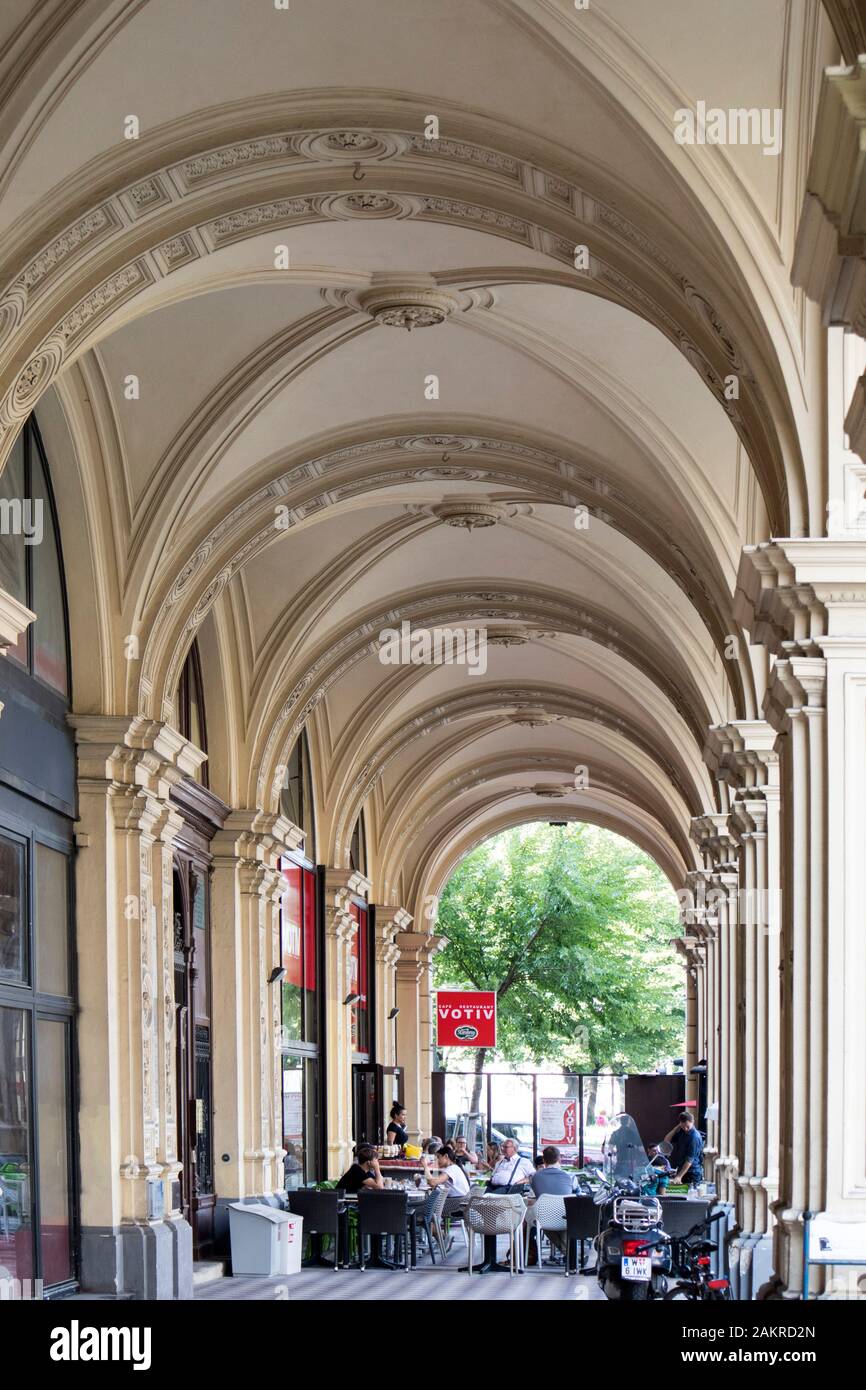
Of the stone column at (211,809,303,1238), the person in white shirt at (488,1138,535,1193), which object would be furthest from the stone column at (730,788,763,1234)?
the stone column at (211,809,303,1238)

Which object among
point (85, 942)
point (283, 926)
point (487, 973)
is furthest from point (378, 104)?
point (487, 973)

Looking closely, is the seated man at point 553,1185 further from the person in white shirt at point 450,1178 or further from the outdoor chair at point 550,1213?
the person in white shirt at point 450,1178

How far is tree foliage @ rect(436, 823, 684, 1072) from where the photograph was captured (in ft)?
140

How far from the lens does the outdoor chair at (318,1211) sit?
54.4 ft

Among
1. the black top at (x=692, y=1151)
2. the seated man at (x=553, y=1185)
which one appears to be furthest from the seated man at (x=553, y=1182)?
the black top at (x=692, y=1151)

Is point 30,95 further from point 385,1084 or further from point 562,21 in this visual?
point 385,1084

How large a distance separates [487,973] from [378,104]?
35523 millimetres

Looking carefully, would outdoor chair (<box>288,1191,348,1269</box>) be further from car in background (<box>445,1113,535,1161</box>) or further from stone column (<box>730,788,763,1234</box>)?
car in background (<box>445,1113,535,1161</box>)

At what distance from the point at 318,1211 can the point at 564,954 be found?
26366 mm

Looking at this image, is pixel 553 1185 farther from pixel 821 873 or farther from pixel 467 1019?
pixel 467 1019

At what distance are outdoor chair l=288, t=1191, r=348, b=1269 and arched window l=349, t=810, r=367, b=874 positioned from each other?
9614 mm

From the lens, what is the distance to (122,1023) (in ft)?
41.6

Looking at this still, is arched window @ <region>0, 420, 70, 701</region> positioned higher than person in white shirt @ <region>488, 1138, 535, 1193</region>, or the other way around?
arched window @ <region>0, 420, 70, 701</region>

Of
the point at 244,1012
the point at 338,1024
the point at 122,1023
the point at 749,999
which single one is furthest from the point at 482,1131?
the point at 749,999
